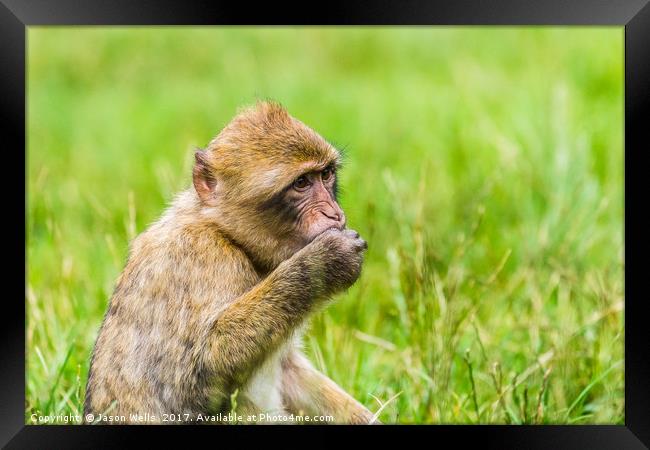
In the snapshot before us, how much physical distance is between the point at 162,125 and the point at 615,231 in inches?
168

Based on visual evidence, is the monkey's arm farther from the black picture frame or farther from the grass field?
the black picture frame

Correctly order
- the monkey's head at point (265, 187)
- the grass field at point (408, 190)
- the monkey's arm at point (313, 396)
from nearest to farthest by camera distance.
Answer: the monkey's head at point (265, 187), the monkey's arm at point (313, 396), the grass field at point (408, 190)

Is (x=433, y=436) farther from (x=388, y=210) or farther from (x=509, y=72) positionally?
(x=509, y=72)

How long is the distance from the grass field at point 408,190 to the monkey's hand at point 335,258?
35.1 inches

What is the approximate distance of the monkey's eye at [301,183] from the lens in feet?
15.5

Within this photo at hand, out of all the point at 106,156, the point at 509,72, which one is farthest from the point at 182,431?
the point at 509,72

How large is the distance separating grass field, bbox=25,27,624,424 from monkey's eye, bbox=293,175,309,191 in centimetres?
50

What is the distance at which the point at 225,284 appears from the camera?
4523mm

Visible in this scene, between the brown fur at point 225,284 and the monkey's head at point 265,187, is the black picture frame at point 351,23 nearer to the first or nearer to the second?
the brown fur at point 225,284

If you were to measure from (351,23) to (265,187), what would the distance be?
0.88 meters

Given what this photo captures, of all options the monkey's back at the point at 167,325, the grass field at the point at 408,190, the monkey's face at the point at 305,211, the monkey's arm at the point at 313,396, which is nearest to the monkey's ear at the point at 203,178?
the monkey's back at the point at 167,325

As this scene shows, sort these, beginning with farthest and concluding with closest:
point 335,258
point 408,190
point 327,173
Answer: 1. point 408,190
2. point 327,173
3. point 335,258

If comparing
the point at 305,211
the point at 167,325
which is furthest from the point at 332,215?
the point at 167,325

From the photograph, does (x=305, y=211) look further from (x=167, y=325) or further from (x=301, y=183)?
(x=167, y=325)
